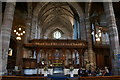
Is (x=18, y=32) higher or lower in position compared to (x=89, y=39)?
higher

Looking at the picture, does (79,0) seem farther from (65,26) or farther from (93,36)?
(65,26)

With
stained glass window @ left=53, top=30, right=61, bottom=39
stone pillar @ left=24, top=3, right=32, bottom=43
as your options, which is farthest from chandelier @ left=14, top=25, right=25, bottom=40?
stained glass window @ left=53, top=30, right=61, bottom=39

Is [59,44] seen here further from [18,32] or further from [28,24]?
[18,32]

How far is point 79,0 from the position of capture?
62.7ft

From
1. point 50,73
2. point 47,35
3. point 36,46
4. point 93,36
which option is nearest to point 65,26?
point 47,35

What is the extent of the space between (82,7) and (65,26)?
16.4 meters

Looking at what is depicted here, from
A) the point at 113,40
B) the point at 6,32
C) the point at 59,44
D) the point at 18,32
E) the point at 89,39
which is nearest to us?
the point at 6,32

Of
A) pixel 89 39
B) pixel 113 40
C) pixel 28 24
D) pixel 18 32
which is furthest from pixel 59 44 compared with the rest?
pixel 113 40

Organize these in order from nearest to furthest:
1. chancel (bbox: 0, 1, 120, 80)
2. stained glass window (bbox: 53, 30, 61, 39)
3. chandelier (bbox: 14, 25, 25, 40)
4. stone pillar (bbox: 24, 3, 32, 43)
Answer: chandelier (bbox: 14, 25, 25, 40) → chancel (bbox: 0, 1, 120, 80) → stone pillar (bbox: 24, 3, 32, 43) → stained glass window (bbox: 53, 30, 61, 39)

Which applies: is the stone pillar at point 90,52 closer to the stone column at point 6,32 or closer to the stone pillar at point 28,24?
the stone pillar at point 28,24

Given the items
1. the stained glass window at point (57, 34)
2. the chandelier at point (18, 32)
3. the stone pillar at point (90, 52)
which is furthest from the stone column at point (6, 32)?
the stained glass window at point (57, 34)

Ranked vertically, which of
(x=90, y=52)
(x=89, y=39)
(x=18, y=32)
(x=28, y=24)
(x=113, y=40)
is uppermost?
(x=28, y=24)

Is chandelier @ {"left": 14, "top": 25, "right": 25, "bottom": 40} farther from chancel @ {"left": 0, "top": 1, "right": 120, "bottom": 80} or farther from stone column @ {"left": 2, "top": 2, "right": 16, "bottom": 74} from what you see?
stone column @ {"left": 2, "top": 2, "right": 16, "bottom": 74}

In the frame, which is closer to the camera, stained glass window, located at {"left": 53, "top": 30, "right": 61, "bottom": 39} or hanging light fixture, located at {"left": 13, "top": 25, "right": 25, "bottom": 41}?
hanging light fixture, located at {"left": 13, "top": 25, "right": 25, "bottom": 41}
